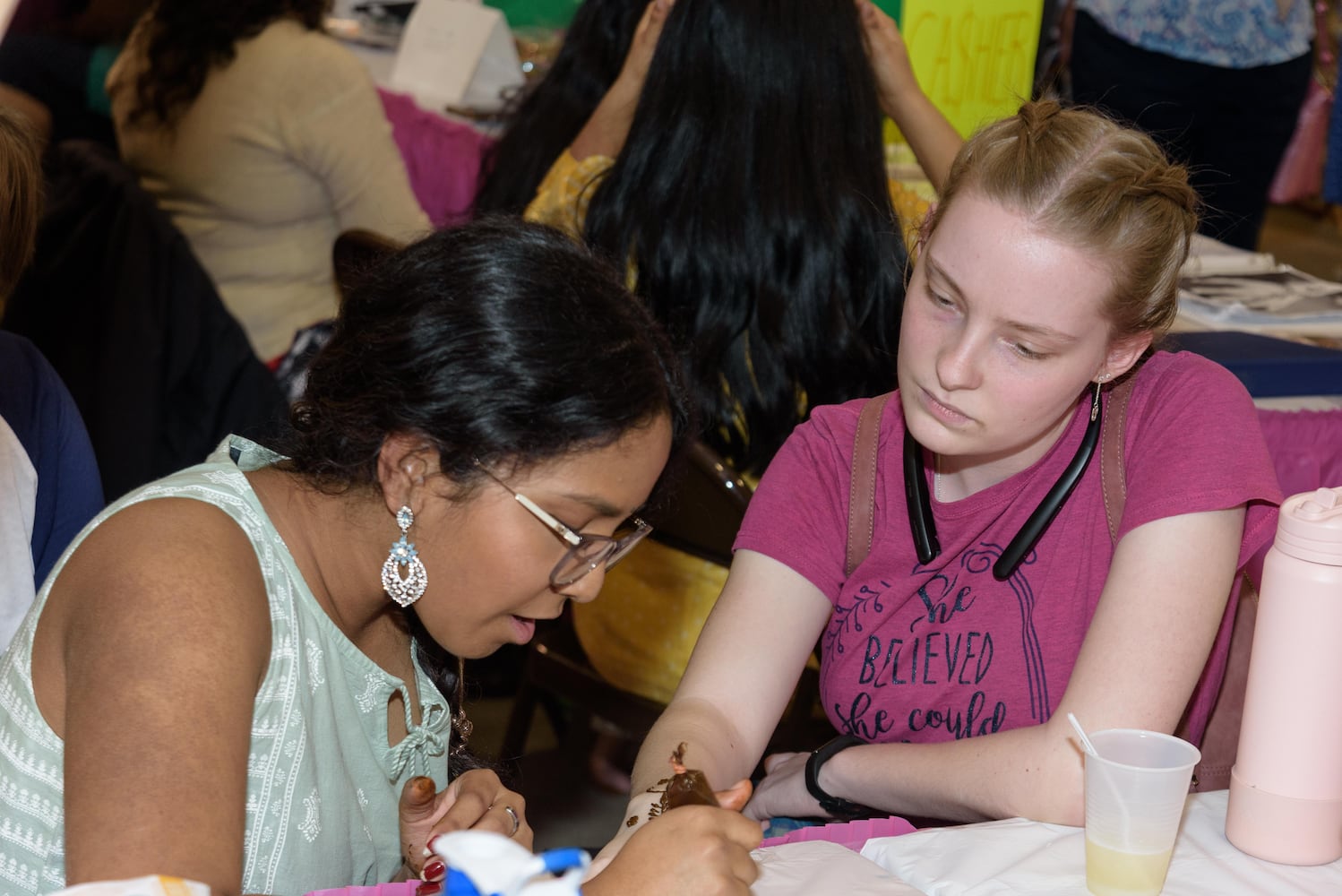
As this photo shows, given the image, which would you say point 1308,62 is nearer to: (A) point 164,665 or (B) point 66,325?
(B) point 66,325

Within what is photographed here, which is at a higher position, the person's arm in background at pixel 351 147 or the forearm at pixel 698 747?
the person's arm in background at pixel 351 147

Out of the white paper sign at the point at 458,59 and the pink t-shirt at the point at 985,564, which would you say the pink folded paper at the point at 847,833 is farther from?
the white paper sign at the point at 458,59

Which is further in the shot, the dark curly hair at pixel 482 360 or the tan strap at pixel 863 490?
the tan strap at pixel 863 490

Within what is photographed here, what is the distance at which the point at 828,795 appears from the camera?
4.55 feet

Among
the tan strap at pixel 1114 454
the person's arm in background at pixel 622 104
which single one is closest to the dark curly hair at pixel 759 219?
the person's arm in background at pixel 622 104

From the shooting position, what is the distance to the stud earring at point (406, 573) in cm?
117

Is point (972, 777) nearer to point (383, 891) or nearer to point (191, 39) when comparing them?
point (383, 891)

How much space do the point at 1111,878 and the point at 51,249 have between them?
197 cm

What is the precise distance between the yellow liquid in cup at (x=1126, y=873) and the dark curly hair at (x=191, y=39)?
8.13 feet

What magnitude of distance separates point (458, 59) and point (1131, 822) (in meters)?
3.56

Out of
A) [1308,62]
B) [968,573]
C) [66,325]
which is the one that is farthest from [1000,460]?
[1308,62]

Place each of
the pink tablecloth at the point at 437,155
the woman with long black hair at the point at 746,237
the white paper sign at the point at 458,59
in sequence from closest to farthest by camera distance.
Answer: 1. the woman with long black hair at the point at 746,237
2. the pink tablecloth at the point at 437,155
3. the white paper sign at the point at 458,59

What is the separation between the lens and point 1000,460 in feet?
4.66

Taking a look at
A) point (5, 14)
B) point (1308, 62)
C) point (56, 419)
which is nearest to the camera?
point (5, 14)
